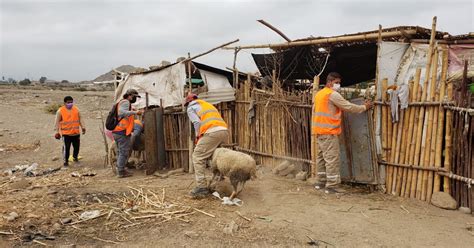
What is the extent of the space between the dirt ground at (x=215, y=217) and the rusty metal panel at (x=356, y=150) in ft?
0.85

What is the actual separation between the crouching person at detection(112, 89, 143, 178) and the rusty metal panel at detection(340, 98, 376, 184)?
4192 millimetres

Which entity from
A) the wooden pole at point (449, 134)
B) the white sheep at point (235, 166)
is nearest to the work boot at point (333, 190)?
the white sheep at point (235, 166)

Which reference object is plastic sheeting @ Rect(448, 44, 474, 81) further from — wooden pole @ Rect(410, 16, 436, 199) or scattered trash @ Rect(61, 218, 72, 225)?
scattered trash @ Rect(61, 218, 72, 225)

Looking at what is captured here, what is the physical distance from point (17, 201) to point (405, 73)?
656 cm

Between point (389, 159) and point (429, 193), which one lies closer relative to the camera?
point (429, 193)

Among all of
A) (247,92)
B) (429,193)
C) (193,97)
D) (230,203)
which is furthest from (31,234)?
(429,193)

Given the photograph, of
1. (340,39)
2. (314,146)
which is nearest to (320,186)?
(314,146)

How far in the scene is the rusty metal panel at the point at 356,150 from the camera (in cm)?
648

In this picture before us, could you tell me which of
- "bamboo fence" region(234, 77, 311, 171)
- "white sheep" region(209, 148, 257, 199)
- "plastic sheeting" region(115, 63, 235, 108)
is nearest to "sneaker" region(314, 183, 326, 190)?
"bamboo fence" region(234, 77, 311, 171)

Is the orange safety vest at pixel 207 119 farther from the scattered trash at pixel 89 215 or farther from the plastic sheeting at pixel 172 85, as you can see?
the plastic sheeting at pixel 172 85

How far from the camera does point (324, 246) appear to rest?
4492mm

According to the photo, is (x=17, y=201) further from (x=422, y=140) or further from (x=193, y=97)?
(x=422, y=140)

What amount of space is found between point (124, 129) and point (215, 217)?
353 centimetres

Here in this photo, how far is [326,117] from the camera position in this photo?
625cm
